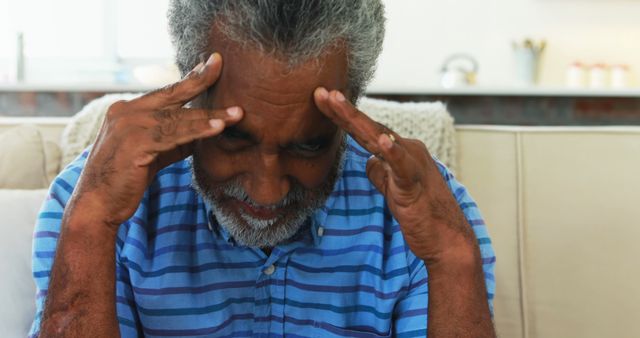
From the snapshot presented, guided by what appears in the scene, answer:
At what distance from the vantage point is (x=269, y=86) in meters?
0.91

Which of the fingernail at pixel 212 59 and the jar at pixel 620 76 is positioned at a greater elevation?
the jar at pixel 620 76

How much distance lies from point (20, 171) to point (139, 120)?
697 mm

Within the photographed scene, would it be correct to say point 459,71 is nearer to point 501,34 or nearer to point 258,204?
point 501,34

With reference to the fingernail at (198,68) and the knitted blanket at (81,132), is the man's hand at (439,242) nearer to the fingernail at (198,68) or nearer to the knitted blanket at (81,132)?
the fingernail at (198,68)

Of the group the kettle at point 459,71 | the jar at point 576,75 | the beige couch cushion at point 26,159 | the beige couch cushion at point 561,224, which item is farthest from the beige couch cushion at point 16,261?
the jar at point 576,75

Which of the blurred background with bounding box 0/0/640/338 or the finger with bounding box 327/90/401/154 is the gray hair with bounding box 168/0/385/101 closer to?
the finger with bounding box 327/90/401/154

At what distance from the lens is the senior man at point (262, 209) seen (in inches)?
36.2

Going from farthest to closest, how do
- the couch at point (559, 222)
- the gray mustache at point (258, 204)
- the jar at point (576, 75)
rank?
1. the jar at point (576, 75)
2. the couch at point (559, 222)
3. the gray mustache at point (258, 204)

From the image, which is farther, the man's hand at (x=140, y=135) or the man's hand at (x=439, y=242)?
the man's hand at (x=439, y=242)

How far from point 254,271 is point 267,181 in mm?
217

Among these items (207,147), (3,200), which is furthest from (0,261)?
(207,147)

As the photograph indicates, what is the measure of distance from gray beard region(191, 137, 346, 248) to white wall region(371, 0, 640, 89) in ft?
10.6

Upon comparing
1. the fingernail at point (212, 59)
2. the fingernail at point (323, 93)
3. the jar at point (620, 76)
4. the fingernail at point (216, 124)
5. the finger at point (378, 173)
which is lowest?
the finger at point (378, 173)

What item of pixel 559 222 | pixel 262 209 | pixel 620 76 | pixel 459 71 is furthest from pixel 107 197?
pixel 620 76
